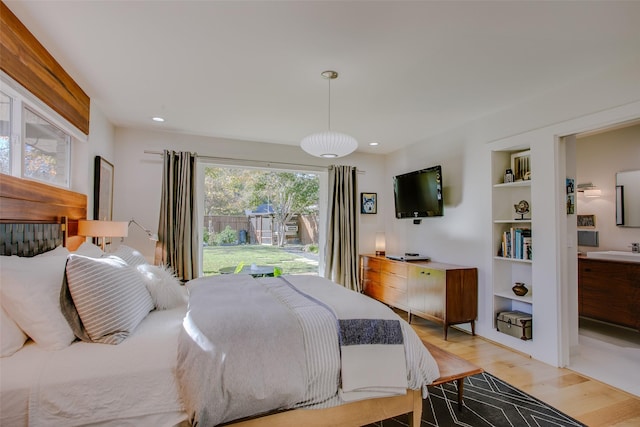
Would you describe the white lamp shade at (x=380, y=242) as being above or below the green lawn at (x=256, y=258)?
above

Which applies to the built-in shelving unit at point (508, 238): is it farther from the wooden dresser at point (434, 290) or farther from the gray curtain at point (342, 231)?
the gray curtain at point (342, 231)

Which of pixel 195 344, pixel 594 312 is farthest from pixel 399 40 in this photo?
pixel 594 312

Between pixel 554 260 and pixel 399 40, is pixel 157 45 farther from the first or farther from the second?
pixel 554 260

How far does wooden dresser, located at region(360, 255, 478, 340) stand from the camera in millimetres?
3473

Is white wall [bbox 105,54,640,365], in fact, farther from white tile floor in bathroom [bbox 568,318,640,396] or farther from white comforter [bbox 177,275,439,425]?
white comforter [bbox 177,275,439,425]

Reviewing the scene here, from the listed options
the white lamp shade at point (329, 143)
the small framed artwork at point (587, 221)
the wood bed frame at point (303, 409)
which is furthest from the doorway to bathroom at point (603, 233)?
the white lamp shade at point (329, 143)

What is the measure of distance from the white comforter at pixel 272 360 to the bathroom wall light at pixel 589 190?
3.96 meters

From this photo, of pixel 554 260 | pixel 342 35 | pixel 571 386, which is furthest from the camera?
pixel 554 260

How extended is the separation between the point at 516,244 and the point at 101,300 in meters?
3.50

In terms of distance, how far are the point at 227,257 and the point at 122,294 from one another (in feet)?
9.82

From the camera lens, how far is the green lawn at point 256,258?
4.58 metres

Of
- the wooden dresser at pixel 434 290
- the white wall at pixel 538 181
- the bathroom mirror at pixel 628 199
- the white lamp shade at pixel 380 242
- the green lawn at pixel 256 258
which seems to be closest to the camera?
the white wall at pixel 538 181

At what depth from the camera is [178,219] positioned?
4.08m

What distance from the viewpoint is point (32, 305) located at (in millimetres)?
Answer: 1447
